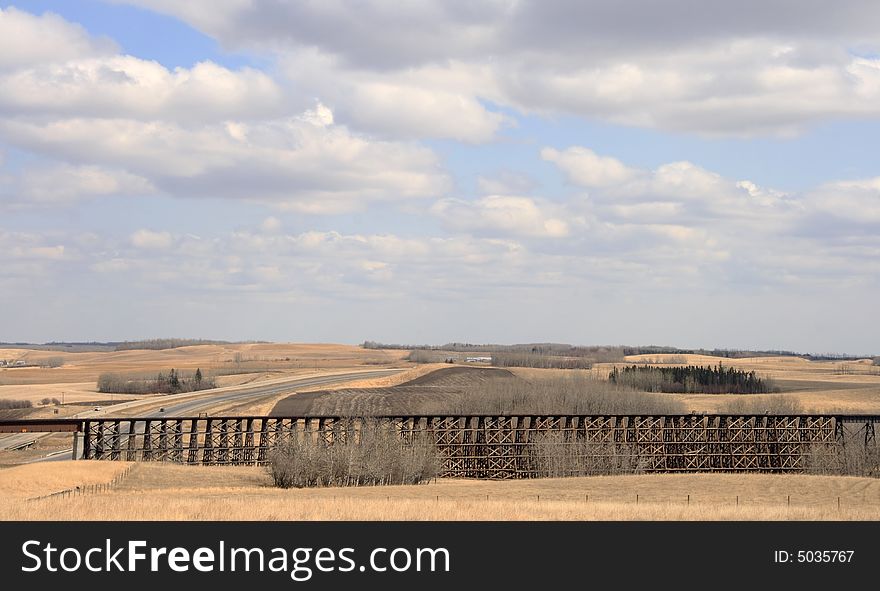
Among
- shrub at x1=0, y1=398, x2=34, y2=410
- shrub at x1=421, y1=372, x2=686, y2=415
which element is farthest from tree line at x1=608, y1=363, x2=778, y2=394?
shrub at x1=0, y1=398, x2=34, y2=410

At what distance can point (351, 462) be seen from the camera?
159 ft

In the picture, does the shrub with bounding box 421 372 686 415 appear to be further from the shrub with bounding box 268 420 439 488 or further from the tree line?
the tree line

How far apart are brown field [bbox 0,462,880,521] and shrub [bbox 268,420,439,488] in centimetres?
142

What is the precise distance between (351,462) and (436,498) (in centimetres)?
1149

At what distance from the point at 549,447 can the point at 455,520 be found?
104 feet

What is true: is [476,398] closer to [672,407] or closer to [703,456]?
[672,407]

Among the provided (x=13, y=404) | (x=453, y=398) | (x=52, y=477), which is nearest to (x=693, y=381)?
(x=453, y=398)

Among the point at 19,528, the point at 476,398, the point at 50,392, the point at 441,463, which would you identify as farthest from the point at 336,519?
the point at 50,392

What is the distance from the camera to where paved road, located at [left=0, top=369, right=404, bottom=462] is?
77125 millimetres

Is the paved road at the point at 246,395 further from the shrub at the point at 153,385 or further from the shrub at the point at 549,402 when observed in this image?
the shrub at the point at 549,402

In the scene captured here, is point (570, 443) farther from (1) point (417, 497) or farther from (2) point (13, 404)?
(2) point (13, 404)

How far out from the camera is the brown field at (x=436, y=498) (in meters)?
29.9

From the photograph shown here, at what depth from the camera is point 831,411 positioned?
330 feet

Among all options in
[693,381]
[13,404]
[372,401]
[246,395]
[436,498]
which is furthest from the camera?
[693,381]
